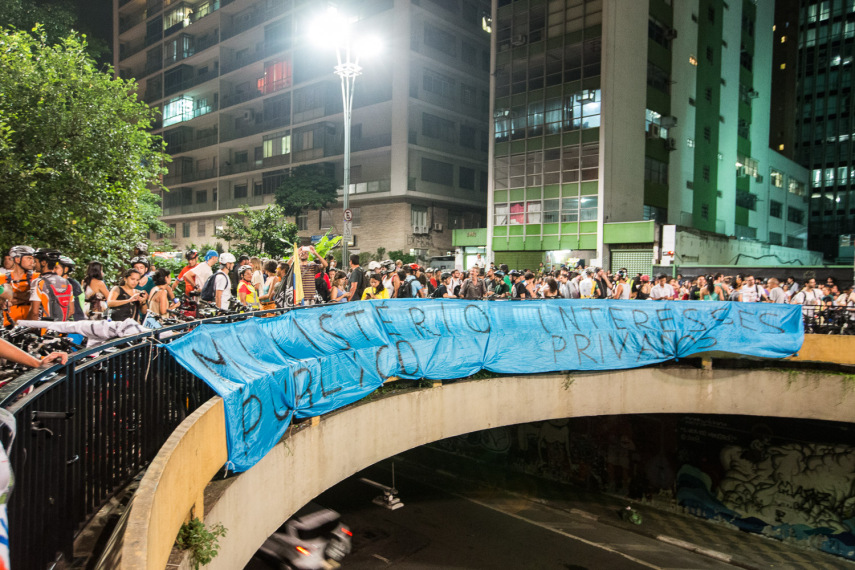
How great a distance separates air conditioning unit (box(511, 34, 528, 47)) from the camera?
107 feet

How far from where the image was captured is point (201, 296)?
8.38 meters

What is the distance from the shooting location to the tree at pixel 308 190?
37.2 meters

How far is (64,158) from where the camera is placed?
13891 millimetres

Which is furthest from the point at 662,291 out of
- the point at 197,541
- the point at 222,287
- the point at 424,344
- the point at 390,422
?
the point at 197,541

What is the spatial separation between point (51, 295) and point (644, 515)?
15315mm

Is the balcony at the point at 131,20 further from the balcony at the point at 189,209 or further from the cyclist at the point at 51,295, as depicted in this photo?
the cyclist at the point at 51,295

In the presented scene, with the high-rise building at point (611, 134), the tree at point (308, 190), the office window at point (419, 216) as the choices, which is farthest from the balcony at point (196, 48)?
the high-rise building at point (611, 134)

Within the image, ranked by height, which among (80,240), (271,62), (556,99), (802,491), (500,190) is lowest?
(802,491)

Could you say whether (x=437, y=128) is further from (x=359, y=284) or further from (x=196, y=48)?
(x=359, y=284)

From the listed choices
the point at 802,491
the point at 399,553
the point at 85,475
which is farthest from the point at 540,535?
the point at 85,475

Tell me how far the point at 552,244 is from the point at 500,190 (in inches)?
203

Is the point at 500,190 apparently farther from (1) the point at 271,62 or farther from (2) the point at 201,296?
(2) the point at 201,296

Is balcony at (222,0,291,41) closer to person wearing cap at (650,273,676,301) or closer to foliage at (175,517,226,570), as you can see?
person wearing cap at (650,273,676,301)

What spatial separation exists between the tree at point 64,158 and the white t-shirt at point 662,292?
14.6 meters
